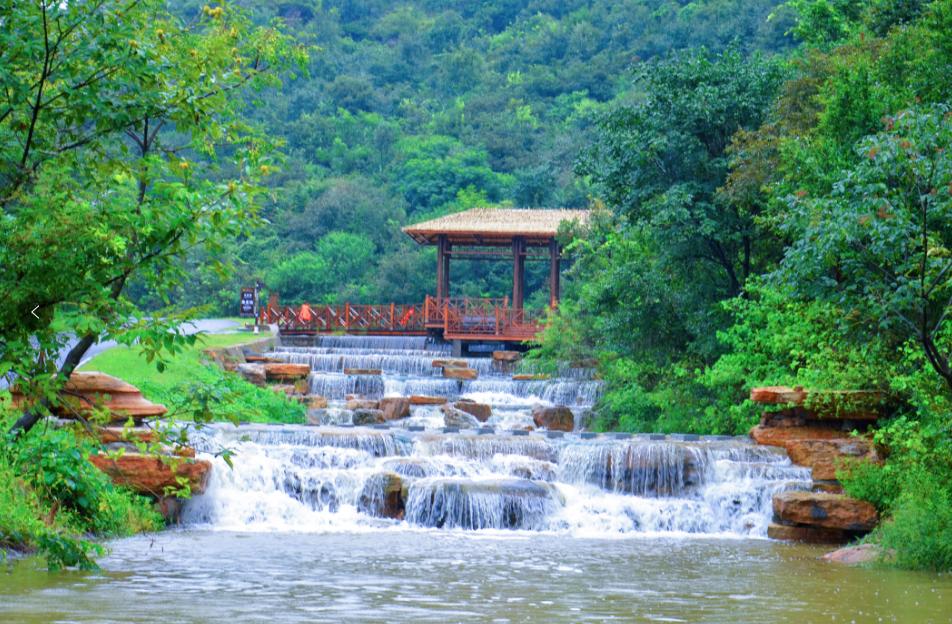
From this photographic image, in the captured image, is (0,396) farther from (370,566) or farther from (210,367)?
(210,367)

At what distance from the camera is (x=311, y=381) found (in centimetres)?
2647

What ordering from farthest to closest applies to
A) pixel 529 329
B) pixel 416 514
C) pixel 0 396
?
pixel 529 329 → pixel 416 514 → pixel 0 396

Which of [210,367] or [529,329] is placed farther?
[529,329]

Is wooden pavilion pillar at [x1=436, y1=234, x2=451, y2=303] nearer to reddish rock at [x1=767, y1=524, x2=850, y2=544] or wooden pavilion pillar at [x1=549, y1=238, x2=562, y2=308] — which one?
wooden pavilion pillar at [x1=549, y1=238, x2=562, y2=308]

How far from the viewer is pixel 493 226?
115ft

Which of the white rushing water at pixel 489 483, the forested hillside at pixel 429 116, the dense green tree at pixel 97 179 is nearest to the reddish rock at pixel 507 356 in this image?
the white rushing water at pixel 489 483

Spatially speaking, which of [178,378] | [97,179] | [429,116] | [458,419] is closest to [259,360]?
[178,378]

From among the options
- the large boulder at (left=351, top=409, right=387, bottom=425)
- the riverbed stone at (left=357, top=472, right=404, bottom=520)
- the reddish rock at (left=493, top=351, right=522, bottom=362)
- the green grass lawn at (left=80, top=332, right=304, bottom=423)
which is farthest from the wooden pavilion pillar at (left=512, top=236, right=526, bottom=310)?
the riverbed stone at (left=357, top=472, right=404, bottom=520)

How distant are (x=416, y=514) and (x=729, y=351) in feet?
26.8

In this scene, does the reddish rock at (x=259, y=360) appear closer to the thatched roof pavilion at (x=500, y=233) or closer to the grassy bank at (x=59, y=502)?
the thatched roof pavilion at (x=500, y=233)

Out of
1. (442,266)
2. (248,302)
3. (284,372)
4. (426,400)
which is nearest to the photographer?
(426,400)

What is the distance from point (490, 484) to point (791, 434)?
15.0ft

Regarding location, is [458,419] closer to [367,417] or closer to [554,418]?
[367,417]

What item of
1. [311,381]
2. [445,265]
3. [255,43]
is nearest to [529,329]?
[445,265]
